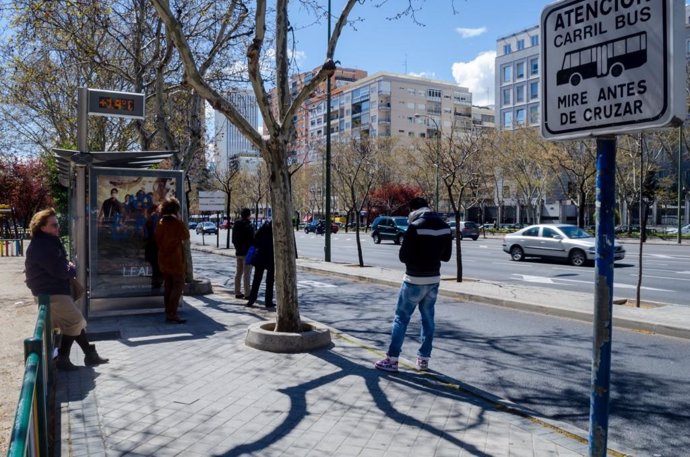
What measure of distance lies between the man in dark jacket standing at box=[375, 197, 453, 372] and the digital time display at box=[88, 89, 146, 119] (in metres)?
4.65

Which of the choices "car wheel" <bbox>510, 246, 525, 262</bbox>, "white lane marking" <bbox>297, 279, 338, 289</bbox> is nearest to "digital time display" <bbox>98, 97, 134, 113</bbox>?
"white lane marking" <bbox>297, 279, 338, 289</bbox>

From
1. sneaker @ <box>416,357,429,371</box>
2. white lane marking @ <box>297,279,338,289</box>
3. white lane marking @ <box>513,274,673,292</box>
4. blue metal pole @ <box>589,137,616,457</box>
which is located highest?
blue metal pole @ <box>589,137,616,457</box>

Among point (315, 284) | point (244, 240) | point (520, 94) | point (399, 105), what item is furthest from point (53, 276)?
point (399, 105)

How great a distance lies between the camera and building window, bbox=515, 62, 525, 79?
76.2m

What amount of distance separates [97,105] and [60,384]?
4.18 meters

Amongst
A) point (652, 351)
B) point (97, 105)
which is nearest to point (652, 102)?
point (652, 351)

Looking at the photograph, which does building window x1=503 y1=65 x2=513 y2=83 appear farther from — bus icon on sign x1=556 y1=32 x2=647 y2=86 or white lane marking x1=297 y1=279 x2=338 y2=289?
bus icon on sign x1=556 y1=32 x2=647 y2=86

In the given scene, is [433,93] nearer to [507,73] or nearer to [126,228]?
[507,73]

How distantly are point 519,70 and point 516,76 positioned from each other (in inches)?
32.6

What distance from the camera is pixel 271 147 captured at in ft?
24.5

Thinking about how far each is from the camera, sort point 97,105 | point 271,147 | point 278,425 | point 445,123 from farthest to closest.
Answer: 1. point 445,123
2. point 97,105
3. point 271,147
4. point 278,425

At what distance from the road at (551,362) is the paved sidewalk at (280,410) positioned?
0.49 meters

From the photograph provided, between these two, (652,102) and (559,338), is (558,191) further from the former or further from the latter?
(652,102)

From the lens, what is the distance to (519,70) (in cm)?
7712
